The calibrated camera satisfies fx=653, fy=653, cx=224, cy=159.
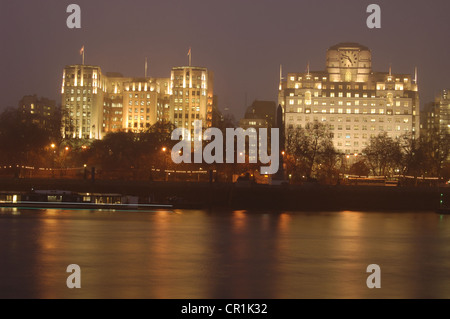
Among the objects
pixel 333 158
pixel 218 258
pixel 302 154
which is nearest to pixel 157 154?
pixel 302 154

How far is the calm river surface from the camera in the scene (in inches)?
818

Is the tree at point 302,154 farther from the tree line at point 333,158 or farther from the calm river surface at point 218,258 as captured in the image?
the calm river surface at point 218,258

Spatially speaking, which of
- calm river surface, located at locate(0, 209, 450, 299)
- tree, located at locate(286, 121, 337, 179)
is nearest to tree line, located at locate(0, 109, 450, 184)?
tree, located at locate(286, 121, 337, 179)

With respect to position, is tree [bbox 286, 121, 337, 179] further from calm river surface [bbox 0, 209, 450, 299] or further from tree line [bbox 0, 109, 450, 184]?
calm river surface [bbox 0, 209, 450, 299]

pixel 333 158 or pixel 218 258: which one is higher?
pixel 333 158

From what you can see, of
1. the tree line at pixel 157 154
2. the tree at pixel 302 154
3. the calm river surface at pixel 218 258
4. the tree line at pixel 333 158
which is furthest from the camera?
the tree line at pixel 333 158

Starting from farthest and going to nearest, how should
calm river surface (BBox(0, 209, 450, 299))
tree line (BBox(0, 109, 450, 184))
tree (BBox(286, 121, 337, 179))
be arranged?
1. tree (BBox(286, 121, 337, 179))
2. tree line (BBox(0, 109, 450, 184))
3. calm river surface (BBox(0, 209, 450, 299))

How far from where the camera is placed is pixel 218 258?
91.2 feet

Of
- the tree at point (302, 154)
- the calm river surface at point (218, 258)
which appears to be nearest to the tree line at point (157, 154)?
the tree at point (302, 154)

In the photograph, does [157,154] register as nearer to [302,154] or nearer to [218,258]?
[302,154]

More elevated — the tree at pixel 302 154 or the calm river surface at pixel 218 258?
the tree at pixel 302 154

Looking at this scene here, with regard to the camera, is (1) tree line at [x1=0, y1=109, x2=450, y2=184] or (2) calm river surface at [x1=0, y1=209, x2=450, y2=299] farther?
(1) tree line at [x1=0, y1=109, x2=450, y2=184]

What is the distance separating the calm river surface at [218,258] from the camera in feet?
68.1

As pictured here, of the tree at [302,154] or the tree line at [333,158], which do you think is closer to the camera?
the tree at [302,154]
